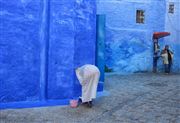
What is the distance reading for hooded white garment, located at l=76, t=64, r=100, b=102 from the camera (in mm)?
8852

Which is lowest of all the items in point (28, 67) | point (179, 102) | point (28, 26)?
point (179, 102)

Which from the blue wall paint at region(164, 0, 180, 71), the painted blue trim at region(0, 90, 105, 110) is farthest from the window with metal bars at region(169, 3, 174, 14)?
the painted blue trim at region(0, 90, 105, 110)

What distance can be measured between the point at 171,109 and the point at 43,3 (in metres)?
3.89

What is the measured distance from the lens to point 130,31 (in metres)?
18.2

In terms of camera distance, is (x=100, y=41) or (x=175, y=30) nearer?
(x=100, y=41)

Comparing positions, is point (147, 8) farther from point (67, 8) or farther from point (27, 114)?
point (27, 114)

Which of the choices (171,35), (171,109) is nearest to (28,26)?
(171,109)

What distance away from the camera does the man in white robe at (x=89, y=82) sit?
885cm

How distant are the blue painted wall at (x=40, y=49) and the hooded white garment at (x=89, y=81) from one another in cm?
48

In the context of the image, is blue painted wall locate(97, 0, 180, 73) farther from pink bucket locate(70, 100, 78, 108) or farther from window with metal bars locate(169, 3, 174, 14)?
Result: pink bucket locate(70, 100, 78, 108)

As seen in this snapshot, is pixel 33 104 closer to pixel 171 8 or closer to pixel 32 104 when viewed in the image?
pixel 32 104

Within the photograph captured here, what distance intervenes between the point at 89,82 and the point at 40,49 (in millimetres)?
1350

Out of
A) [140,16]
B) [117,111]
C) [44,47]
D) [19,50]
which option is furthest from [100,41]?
[140,16]

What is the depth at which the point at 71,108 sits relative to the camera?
889cm
